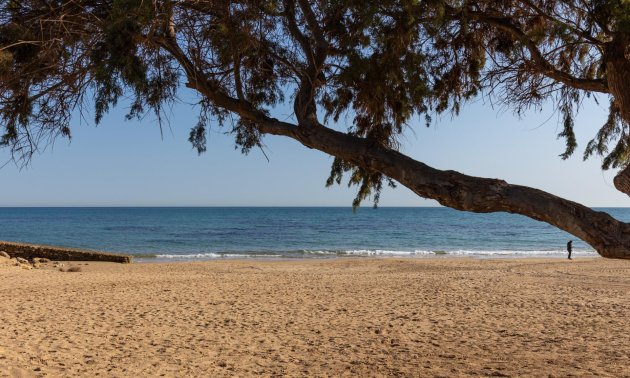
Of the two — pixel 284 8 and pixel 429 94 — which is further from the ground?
pixel 284 8

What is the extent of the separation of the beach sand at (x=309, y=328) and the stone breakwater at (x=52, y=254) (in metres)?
7.33

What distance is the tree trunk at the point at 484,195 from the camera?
2928mm

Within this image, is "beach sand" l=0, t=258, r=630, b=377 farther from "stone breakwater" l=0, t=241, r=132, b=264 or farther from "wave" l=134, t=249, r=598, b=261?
"wave" l=134, t=249, r=598, b=261

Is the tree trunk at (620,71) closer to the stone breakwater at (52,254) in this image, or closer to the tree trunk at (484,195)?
the tree trunk at (484,195)

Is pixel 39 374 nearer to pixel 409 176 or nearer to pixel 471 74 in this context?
pixel 409 176

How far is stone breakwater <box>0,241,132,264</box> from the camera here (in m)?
23.0

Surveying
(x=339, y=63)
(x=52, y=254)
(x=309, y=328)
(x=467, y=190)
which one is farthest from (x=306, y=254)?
(x=467, y=190)

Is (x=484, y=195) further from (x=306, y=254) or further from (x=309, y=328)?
(x=306, y=254)

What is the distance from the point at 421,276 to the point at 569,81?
546 inches

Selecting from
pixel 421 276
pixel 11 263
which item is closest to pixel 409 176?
pixel 421 276

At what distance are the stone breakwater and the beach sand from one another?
733cm

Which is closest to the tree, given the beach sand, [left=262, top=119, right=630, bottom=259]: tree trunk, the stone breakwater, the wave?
[left=262, top=119, right=630, bottom=259]: tree trunk

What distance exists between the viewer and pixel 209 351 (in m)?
7.81

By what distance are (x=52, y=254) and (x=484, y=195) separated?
2343cm
